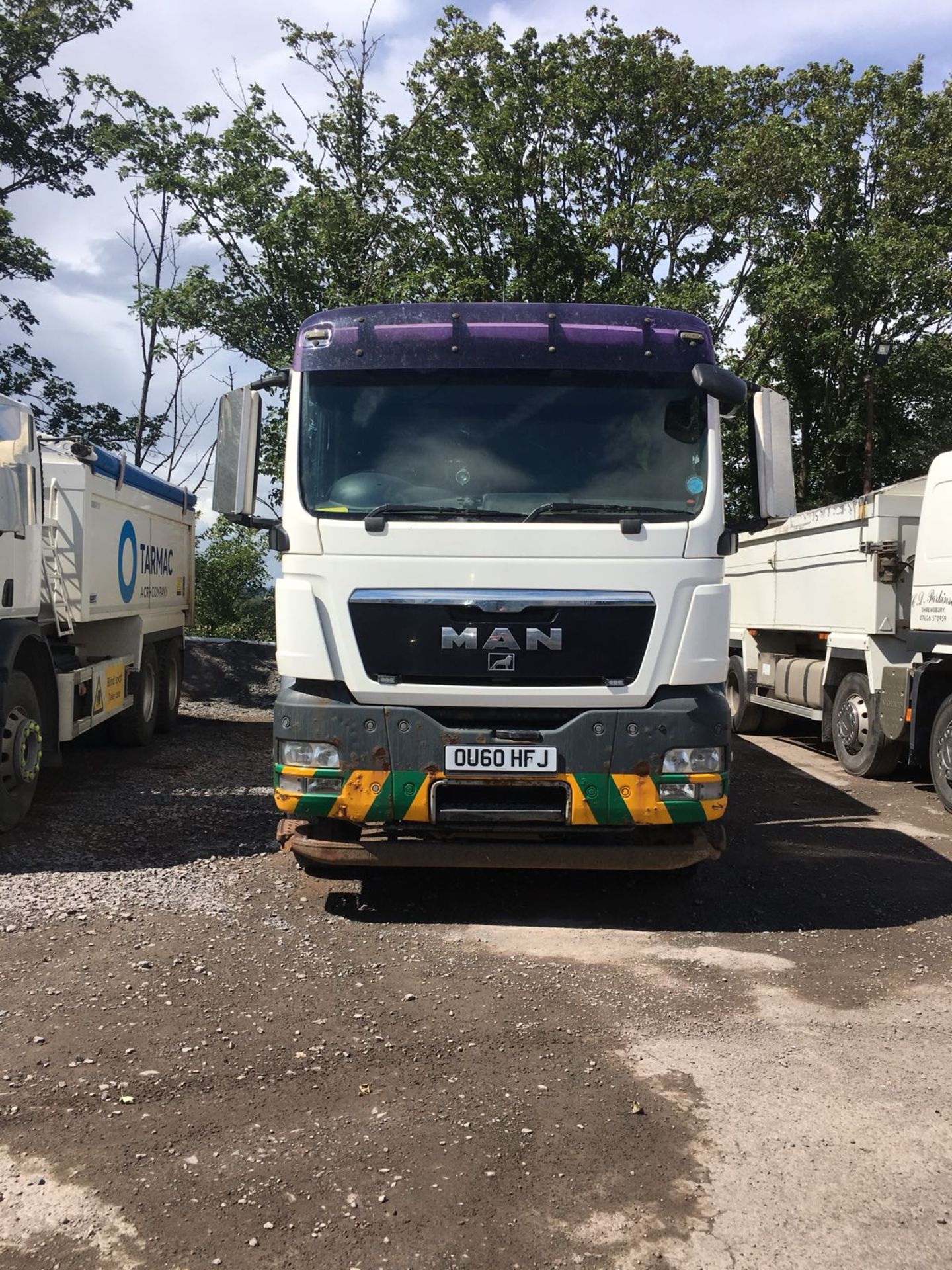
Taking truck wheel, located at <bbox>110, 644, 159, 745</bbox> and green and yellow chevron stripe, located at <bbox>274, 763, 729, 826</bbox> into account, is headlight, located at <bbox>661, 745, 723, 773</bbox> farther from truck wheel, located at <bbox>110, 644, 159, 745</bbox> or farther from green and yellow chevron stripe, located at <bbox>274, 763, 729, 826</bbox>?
truck wheel, located at <bbox>110, 644, 159, 745</bbox>

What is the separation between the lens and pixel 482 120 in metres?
22.5

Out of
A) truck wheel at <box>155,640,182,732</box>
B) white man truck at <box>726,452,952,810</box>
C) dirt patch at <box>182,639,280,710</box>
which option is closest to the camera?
white man truck at <box>726,452,952,810</box>

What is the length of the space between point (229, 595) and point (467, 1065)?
49.4 ft

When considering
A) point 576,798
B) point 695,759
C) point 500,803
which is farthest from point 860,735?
point 500,803

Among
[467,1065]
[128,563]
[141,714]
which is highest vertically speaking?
[128,563]

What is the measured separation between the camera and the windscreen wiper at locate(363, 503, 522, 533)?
491 cm

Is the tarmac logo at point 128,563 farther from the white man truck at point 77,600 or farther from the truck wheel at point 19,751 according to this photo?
the truck wheel at point 19,751

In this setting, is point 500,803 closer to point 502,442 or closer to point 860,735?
point 502,442

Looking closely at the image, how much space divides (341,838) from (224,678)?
991 centimetres

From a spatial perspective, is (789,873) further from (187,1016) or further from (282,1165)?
(282,1165)

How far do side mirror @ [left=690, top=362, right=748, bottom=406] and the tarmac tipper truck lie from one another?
0.5 inches

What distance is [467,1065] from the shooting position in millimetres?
3568

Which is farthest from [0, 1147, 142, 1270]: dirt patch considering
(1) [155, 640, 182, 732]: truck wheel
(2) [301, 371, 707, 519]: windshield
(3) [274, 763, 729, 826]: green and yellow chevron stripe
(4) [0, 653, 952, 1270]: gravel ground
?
(1) [155, 640, 182, 732]: truck wheel

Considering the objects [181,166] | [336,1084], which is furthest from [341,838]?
[181,166]
